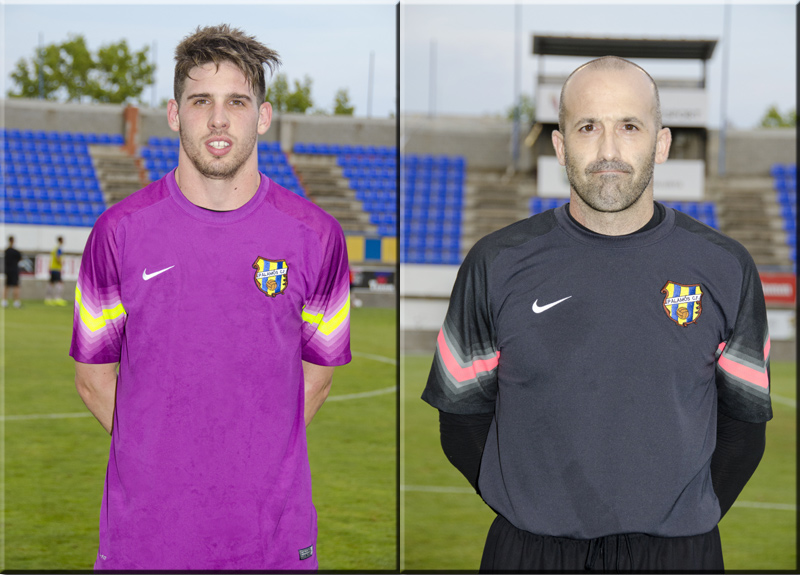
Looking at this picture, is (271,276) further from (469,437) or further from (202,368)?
(469,437)

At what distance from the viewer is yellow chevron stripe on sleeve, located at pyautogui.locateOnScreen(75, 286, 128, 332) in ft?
8.56

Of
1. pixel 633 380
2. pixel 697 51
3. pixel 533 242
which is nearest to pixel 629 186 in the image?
pixel 533 242

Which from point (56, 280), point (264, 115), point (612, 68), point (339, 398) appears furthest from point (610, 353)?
point (56, 280)

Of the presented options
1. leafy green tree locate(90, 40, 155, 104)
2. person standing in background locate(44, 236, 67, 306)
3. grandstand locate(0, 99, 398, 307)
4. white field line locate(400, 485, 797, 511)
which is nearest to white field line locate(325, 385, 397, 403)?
white field line locate(400, 485, 797, 511)

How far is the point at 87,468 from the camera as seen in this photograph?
677 centimetres

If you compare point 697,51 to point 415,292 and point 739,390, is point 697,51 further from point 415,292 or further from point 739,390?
point 739,390

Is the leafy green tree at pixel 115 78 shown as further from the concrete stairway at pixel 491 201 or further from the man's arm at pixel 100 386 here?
the man's arm at pixel 100 386

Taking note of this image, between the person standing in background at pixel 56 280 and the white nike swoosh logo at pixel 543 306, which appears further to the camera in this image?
the person standing in background at pixel 56 280

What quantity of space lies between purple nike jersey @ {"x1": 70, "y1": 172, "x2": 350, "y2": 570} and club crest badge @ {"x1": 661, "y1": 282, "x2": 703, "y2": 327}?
1.05 m

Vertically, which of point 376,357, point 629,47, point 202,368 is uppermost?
point 629,47

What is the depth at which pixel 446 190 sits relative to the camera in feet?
84.0

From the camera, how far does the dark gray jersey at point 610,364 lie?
90.4 inches

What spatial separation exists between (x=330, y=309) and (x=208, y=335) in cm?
41

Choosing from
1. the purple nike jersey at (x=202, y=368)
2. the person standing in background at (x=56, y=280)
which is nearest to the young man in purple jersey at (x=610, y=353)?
the purple nike jersey at (x=202, y=368)
